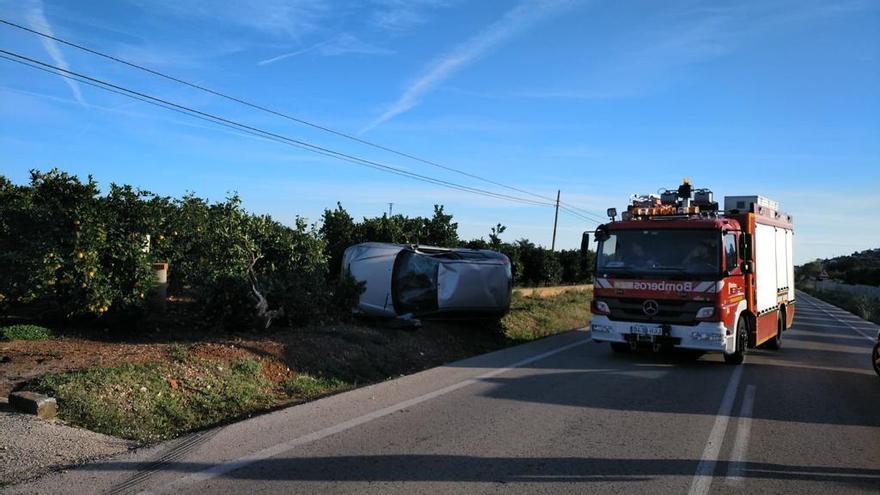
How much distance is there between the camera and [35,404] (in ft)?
19.5

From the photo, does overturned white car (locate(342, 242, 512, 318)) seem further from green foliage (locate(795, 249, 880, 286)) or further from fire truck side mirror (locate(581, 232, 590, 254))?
green foliage (locate(795, 249, 880, 286))

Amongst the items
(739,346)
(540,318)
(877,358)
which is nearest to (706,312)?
(739,346)

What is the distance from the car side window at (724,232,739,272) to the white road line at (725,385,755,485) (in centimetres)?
265

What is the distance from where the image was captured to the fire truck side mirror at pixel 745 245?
11.1 m

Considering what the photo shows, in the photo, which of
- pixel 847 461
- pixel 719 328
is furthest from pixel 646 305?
pixel 847 461

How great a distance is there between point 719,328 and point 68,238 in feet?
33.3

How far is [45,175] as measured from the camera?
947cm

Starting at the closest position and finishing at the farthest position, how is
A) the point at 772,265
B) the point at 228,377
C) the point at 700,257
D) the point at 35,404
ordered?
the point at 35,404, the point at 228,377, the point at 700,257, the point at 772,265

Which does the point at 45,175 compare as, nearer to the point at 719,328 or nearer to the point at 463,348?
the point at 463,348

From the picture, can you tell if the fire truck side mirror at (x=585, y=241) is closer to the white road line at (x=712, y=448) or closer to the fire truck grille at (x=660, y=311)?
the fire truck grille at (x=660, y=311)

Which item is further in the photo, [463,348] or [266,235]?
[463,348]

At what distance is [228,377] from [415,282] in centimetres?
678

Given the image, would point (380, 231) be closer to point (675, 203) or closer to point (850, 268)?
point (675, 203)

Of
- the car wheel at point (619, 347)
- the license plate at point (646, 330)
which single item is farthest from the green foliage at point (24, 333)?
the car wheel at point (619, 347)
